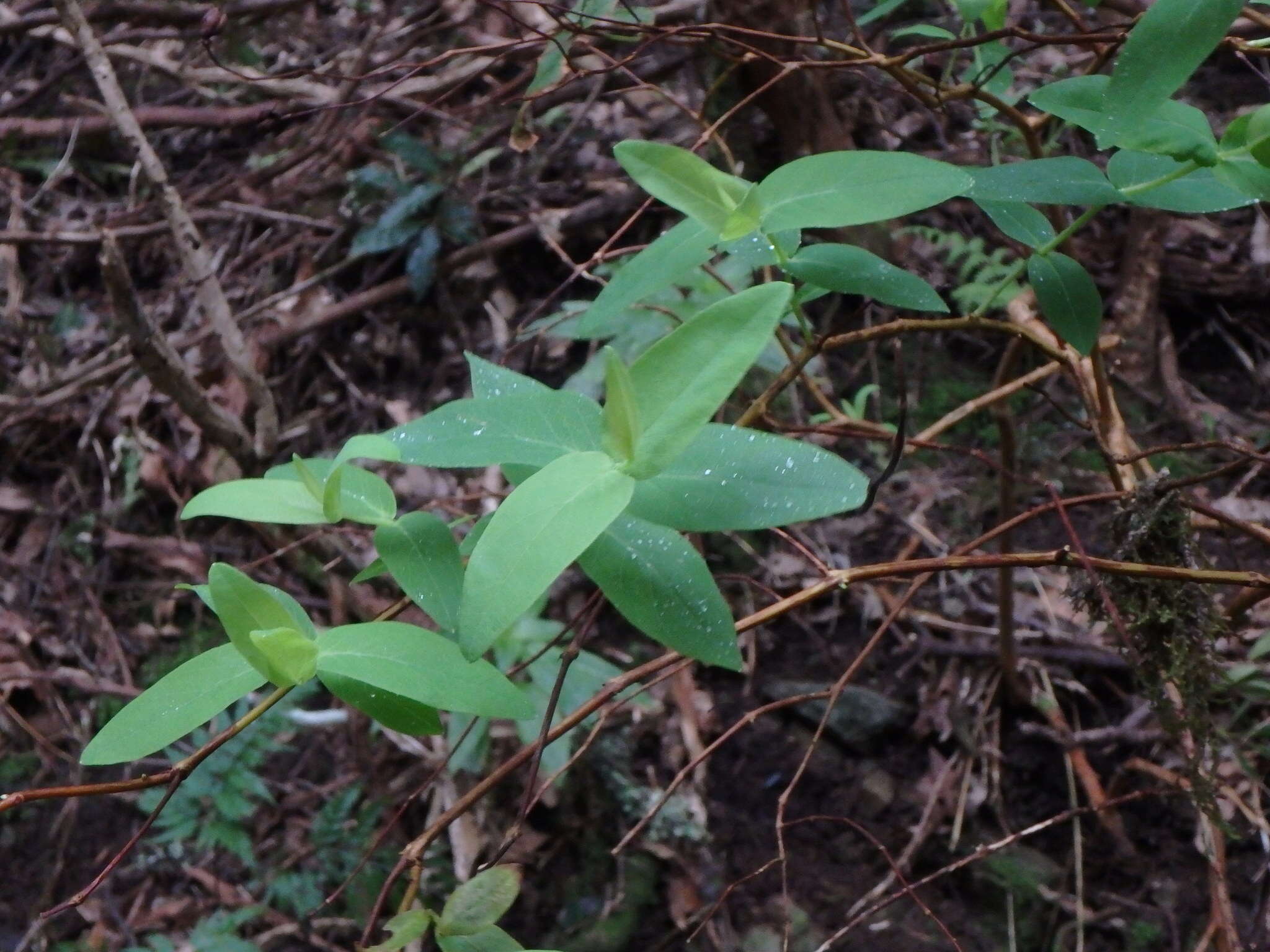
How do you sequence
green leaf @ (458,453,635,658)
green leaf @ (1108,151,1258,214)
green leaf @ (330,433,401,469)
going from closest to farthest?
1. green leaf @ (458,453,635,658)
2. green leaf @ (330,433,401,469)
3. green leaf @ (1108,151,1258,214)

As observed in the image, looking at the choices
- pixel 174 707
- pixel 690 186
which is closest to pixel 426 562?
pixel 174 707

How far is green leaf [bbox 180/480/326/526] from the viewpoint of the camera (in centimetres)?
74

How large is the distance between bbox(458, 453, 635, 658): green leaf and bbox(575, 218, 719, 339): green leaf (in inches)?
6.9

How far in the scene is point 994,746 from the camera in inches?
63.3

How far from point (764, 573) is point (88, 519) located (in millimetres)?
1761

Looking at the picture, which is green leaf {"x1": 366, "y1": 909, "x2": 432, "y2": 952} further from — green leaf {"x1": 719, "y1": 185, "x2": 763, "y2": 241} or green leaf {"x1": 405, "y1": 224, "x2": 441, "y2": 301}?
green leaf {"x1": 405, "y1": 224, "x2": 441, "y2": 301}

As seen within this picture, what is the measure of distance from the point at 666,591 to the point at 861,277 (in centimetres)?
30

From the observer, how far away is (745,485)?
62cm

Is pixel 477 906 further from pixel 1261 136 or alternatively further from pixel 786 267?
pixel 1261 136

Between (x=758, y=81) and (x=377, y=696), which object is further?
(x=758, y=81)

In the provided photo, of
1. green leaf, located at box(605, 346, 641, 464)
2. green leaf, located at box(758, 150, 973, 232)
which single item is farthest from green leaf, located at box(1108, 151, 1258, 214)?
green leaf, located at box(605, 346, 641, 464)

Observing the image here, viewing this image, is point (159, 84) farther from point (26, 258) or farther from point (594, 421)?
point (594, 421)

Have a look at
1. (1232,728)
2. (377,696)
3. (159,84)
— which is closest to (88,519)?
(159,84)

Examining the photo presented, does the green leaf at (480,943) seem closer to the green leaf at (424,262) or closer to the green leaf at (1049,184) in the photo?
the green leaf at (1049,184)
